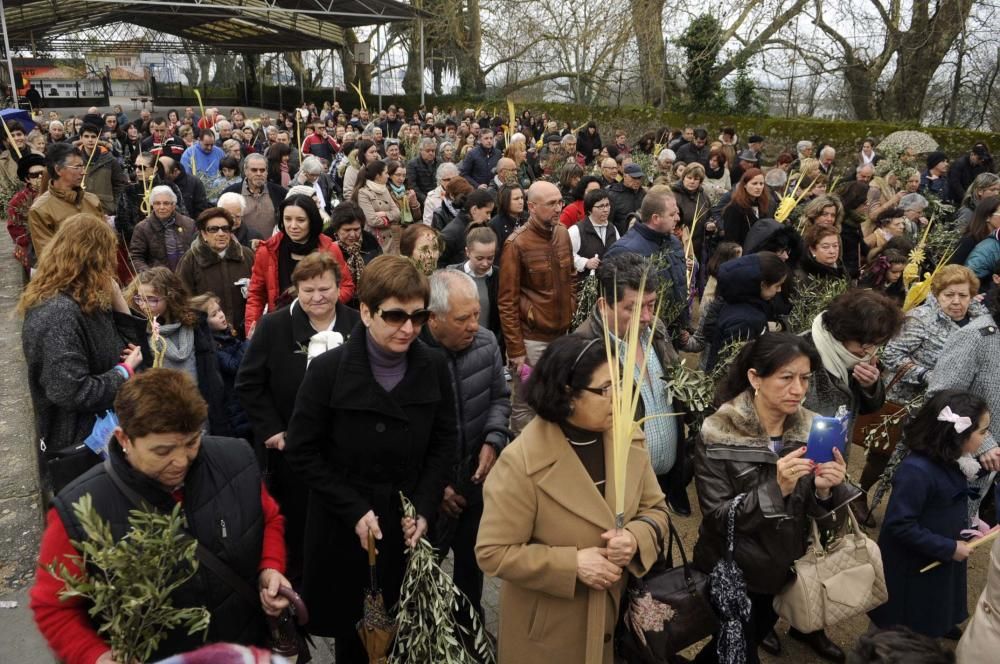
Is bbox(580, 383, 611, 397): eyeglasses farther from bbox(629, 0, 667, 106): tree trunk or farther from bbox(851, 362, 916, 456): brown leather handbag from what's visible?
bbox(629, 0, 667, 106): tree trunk

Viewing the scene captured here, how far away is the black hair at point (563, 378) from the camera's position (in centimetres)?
236

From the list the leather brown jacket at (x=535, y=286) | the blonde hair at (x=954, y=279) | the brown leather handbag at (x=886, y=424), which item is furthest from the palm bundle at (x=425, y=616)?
the blonde hair at (x=954, y=279)

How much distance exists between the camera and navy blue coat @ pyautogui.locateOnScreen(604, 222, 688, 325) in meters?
5.41

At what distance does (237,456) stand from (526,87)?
3761 centimetres

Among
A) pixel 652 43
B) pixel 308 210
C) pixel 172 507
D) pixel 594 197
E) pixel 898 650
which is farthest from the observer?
pixel 652 43

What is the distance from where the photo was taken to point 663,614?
2.54 m

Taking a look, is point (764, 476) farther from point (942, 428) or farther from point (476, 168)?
point (476, 168)

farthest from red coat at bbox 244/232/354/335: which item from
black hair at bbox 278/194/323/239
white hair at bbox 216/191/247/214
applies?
white hair at bbox 216/191/247/214

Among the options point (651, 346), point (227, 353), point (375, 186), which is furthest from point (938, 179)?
point (227, 353)

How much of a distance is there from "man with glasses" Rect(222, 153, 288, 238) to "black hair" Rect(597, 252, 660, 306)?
4.23m

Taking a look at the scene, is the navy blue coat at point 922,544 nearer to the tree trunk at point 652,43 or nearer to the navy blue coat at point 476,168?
the navy blue coat at point 476,168

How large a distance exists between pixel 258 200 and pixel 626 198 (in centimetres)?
380

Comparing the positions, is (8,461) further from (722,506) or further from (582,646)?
(722,506)

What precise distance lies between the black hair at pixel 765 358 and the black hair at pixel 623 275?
2.06ft
